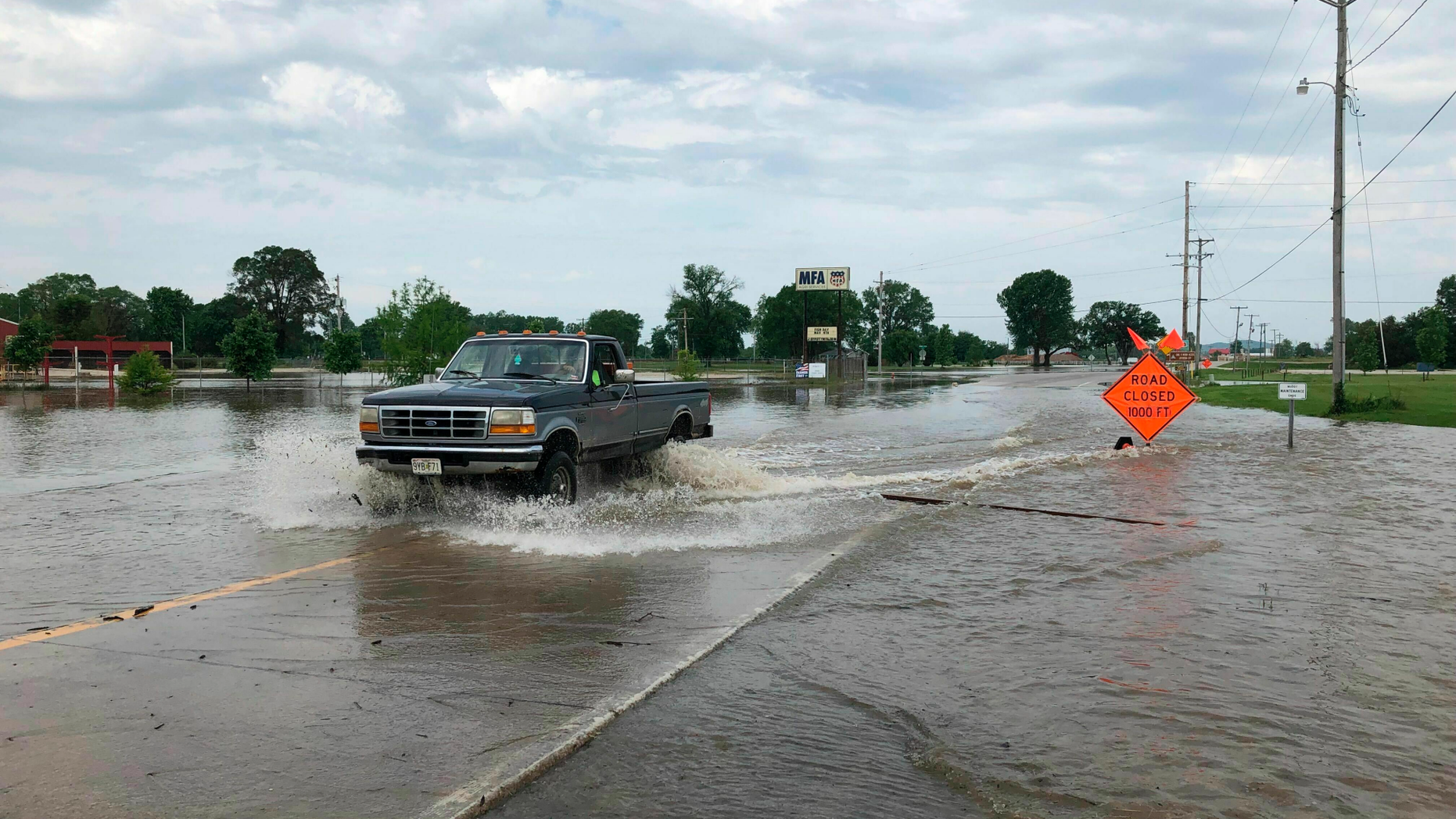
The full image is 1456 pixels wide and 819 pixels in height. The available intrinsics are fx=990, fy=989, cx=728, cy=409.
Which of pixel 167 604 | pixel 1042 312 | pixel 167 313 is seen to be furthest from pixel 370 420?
pixel 1042 312

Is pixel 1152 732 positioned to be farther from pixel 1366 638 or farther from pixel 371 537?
pixel 371 537

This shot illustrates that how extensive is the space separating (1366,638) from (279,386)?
5305 cm

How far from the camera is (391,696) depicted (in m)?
4.77

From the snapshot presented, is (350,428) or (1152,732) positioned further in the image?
(350,428)

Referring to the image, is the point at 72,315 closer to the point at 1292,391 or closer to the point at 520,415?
the point at 520,415

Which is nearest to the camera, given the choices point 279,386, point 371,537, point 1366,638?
point 1366,638

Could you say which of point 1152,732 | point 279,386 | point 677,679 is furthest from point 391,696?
point 279,386

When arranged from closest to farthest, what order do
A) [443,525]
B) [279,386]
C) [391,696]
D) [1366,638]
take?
[391,696]
[1366,638]
[443,525]
[279,386]

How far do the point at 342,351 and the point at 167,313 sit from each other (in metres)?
93.6

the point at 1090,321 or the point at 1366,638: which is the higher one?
the point at 1090,321

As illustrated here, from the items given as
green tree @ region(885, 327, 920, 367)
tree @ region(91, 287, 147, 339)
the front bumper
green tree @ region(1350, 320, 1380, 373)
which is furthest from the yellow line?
green tree @ region(885, 327, 920, 367)

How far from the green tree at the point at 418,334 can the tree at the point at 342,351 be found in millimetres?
13811

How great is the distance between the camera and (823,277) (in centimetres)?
7388

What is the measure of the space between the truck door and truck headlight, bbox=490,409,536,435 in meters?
1.32
